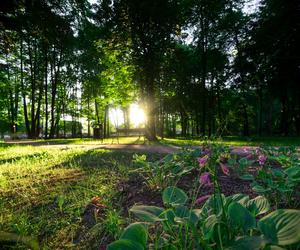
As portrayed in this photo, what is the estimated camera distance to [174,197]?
1600 millimetres

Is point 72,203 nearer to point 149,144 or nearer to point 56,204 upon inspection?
point 56,204

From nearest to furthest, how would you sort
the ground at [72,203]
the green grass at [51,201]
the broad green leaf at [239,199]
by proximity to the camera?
the broad green leaf at [239,199] < the ground at [72,203] < the green grass at [51,201]

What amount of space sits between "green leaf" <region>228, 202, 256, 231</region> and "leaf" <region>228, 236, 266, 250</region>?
0.15m

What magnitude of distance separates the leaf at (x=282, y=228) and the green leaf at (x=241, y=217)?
76mm

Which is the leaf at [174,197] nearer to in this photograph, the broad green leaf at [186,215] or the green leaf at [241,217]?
the broad green leaf at [186,215]

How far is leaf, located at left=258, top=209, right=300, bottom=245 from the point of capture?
0.93m

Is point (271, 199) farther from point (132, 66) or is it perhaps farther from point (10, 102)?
point (10, 102)

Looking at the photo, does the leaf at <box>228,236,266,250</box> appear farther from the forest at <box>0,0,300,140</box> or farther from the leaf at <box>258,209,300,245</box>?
the forest at <box>0,0,300,140</box>

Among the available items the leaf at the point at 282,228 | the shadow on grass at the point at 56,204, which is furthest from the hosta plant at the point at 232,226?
the shadow on grass at the point at 56,204

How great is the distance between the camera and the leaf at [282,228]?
935mm

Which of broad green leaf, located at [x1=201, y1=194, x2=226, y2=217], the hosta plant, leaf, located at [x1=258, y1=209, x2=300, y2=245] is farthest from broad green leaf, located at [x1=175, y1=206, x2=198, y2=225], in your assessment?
leaf, located at [x1=258, y1=209, x2=300, y2=245]

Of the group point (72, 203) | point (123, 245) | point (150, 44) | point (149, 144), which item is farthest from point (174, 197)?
point (150, 44)

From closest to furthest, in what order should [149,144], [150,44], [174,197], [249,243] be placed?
1. [249,243]
2. [174,197]
3. [149,144]
4. [150,44]

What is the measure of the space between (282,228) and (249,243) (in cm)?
18
